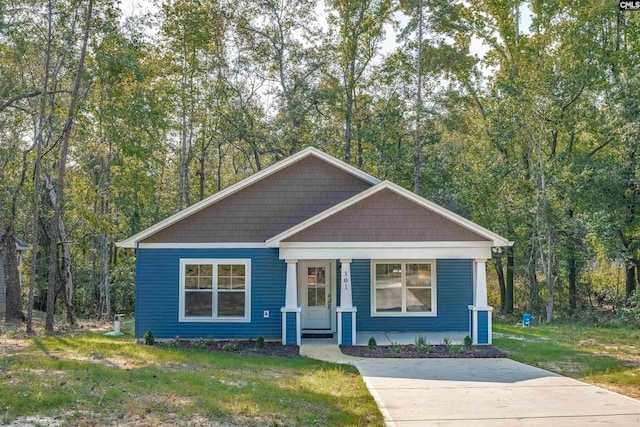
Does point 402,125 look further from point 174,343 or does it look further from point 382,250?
point 174,343

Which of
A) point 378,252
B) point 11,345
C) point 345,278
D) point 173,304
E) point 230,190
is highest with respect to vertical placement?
point 230,190

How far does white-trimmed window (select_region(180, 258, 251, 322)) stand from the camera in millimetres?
15188

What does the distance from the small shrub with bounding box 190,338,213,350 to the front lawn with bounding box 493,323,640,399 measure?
Answer: 7.03 m

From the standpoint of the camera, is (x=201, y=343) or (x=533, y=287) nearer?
(x=201, y=343)

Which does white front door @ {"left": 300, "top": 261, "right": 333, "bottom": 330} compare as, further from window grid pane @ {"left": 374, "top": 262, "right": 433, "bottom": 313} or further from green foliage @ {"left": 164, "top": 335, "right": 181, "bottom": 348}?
green foliage @ {"left": 164, "top": 335, "right": 181, "bottom": 348}

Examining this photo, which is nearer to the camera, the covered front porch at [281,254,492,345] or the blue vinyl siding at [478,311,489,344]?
the blue vinyl siding at [478,311,489,344]

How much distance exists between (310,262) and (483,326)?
Answer: 489 cm

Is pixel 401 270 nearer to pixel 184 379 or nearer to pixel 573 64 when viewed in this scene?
pixel 184 379

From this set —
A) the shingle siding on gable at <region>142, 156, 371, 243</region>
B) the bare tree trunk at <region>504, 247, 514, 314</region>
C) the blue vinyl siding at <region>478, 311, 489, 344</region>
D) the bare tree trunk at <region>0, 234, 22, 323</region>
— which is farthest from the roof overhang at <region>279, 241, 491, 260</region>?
the bare tree trunk at <region>504, 247, 514, 314</region>

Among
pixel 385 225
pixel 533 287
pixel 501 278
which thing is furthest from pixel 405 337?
pixel 501 278

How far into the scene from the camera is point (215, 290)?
50.0 feet

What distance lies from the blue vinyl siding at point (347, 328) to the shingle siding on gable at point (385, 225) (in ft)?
5.98

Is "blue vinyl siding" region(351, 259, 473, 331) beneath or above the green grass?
above

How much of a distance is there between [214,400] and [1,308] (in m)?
20.6
